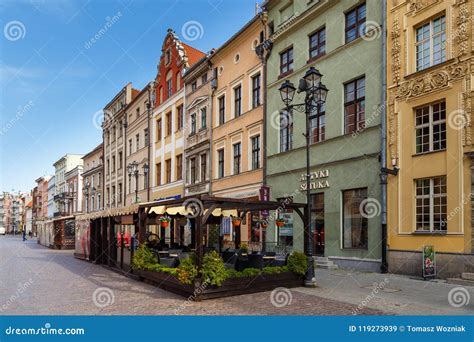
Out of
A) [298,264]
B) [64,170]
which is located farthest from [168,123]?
[64,170]

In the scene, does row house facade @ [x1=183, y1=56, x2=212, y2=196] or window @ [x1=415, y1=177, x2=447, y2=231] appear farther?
row house facade @ [x1=183, y1=56, x2=212, y2=196]

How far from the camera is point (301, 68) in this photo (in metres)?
21.8

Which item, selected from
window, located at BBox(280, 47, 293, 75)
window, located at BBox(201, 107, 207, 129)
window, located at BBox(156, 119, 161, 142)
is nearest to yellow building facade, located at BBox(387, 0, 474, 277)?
window, located at BBox(280, 47, 293, 75)

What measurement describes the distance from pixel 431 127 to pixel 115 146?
41628mm

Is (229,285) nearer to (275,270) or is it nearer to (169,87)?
(275,270)

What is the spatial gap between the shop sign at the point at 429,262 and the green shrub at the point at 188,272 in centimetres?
780

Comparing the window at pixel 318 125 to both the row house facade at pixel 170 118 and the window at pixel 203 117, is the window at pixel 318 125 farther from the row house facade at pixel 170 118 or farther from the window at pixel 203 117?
the row house facade at pixel 170 118

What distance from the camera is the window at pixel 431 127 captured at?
15.3 metres

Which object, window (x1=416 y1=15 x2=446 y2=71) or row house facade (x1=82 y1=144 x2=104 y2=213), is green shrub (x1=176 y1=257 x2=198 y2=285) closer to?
window (x1=416 y1=15 x2=446 y2=71)

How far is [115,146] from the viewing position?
51281 millimetres

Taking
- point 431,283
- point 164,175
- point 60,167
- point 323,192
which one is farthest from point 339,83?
point 60,167

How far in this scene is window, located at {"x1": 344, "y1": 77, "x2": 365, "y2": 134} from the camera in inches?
727

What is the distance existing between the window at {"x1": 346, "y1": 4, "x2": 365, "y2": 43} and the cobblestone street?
1040 cm

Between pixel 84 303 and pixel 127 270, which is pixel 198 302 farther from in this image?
pixel 127 270
